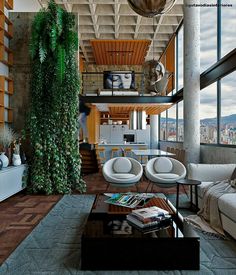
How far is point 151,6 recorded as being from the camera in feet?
7.68

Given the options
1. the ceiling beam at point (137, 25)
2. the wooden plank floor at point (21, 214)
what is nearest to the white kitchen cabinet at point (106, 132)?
the ceiling beam at point (137, 25)

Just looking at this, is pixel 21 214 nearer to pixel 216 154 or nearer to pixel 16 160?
pixel 16 160

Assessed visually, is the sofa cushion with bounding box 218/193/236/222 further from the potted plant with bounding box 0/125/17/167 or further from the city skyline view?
the potted plant with bounding box 0/125/17/167

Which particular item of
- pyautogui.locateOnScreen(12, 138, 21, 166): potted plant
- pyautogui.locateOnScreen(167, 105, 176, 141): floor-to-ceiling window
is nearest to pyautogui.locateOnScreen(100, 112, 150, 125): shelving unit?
pyautogui.locateOnScreen(167, 105, 176, 141): floor-to-ceiling window

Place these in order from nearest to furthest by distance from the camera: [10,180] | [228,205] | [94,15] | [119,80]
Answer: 1. [228,205]
2. [10,180]
3. [94,15]
4. [119,80]

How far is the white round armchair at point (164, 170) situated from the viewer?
525 centimetres

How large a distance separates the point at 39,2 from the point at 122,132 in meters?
7.71

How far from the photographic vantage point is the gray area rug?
2410 mm

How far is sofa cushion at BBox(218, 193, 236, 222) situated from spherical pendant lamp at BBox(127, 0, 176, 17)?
2.18 m

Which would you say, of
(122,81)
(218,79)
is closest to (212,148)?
(218,79)

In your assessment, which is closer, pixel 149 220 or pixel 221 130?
pixel 149 220

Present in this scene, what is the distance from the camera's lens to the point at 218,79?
6.41m

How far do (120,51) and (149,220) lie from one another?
36.5ft

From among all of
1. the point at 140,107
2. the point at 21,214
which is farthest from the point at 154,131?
the point at 21,214
